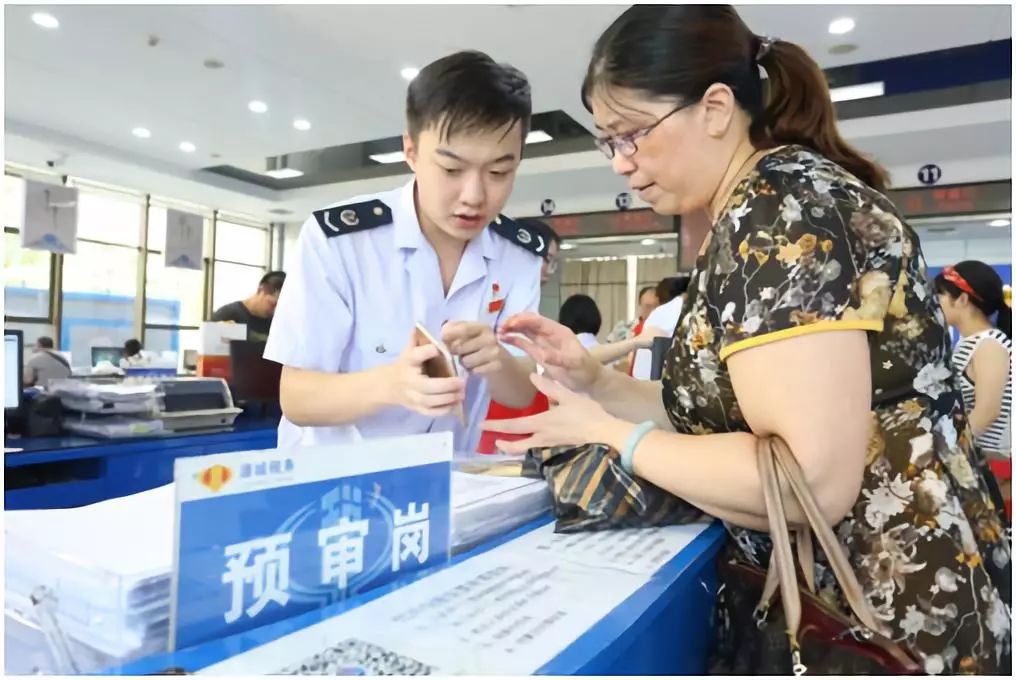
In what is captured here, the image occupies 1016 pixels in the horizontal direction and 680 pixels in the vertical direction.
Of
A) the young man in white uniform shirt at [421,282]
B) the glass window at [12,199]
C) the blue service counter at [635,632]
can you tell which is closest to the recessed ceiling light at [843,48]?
the young man in white uniform shirt at [421,282]

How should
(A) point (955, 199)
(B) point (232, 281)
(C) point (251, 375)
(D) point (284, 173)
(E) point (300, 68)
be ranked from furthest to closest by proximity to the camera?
(B) point (232, 281)
(D) point (284, 173)
(A) point (955, 199)
(E) point (300, 68)
(C) point (251, 375)

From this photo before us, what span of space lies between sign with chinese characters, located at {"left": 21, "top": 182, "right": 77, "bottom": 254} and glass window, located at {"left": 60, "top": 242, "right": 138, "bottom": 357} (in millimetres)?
3030

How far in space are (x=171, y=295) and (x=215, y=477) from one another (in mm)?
10716

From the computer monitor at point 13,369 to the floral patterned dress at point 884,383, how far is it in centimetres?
273

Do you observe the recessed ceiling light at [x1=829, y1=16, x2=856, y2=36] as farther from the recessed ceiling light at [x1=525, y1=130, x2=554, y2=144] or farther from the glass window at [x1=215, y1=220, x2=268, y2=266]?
the glass window at [x1=215, y1=220, x2=268, y2=266]

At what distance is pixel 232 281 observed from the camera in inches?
444

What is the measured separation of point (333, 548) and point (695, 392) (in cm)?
48

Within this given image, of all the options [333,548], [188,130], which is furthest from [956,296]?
[188,130]

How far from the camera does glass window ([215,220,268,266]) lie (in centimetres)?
1096

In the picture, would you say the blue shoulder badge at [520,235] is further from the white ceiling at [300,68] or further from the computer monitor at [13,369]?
the computer monitor at [13,369]

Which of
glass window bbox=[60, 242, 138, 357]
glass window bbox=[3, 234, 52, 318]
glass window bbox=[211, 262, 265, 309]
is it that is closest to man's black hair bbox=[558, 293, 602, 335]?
glass window bbox=[60, 242, 138, 357]

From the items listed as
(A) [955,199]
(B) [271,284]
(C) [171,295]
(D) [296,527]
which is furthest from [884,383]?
(C) [171,295]

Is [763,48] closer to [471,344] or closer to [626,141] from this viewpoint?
[626,141]

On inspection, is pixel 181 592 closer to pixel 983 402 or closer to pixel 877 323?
pixel 877 323
